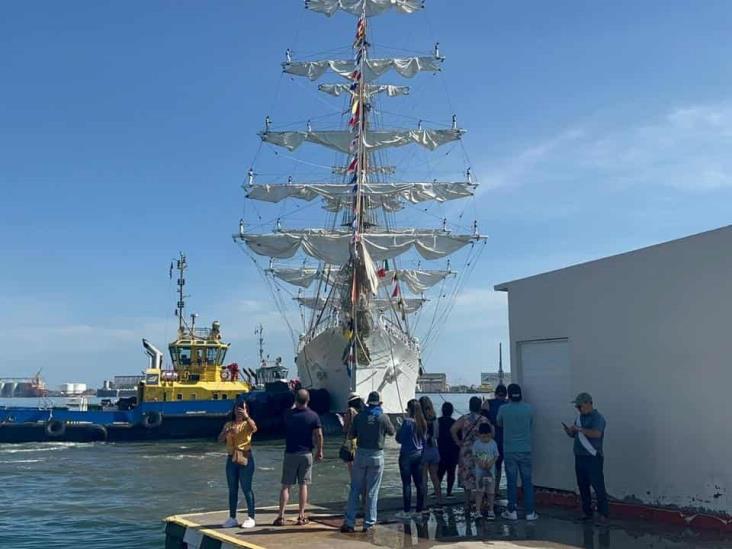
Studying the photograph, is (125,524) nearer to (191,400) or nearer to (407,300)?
(191,400)

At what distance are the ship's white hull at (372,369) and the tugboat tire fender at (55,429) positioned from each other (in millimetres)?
12359

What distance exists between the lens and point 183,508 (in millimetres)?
16984

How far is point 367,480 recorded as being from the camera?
873 cm

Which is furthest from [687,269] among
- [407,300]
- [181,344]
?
[407,300]

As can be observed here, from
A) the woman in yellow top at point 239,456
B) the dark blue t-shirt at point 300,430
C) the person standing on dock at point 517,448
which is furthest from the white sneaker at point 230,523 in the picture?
the person standing on dock at point 517,448

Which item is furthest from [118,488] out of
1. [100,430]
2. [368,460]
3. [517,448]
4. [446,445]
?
[517,448]

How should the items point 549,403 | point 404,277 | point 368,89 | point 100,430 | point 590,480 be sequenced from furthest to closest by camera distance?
point 404,277
point 368,89
point 100,430
point 549,403
point 590,480

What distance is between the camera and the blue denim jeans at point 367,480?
8680 millimetres

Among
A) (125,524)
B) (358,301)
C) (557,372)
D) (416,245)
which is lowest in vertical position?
(125,524)

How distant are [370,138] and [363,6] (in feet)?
23.6

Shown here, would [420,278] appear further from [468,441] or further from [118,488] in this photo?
[468,441]

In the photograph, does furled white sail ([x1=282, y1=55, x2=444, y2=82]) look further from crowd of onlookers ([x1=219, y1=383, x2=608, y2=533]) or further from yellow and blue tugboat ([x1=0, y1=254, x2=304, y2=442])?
crowd of onlookers ([x1=219, y1=383, x2=608, y2=533])

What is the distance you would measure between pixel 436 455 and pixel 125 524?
8.52m

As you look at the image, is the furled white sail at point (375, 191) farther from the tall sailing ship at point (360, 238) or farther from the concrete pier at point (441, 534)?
the concrete pier at point (441, 534)
